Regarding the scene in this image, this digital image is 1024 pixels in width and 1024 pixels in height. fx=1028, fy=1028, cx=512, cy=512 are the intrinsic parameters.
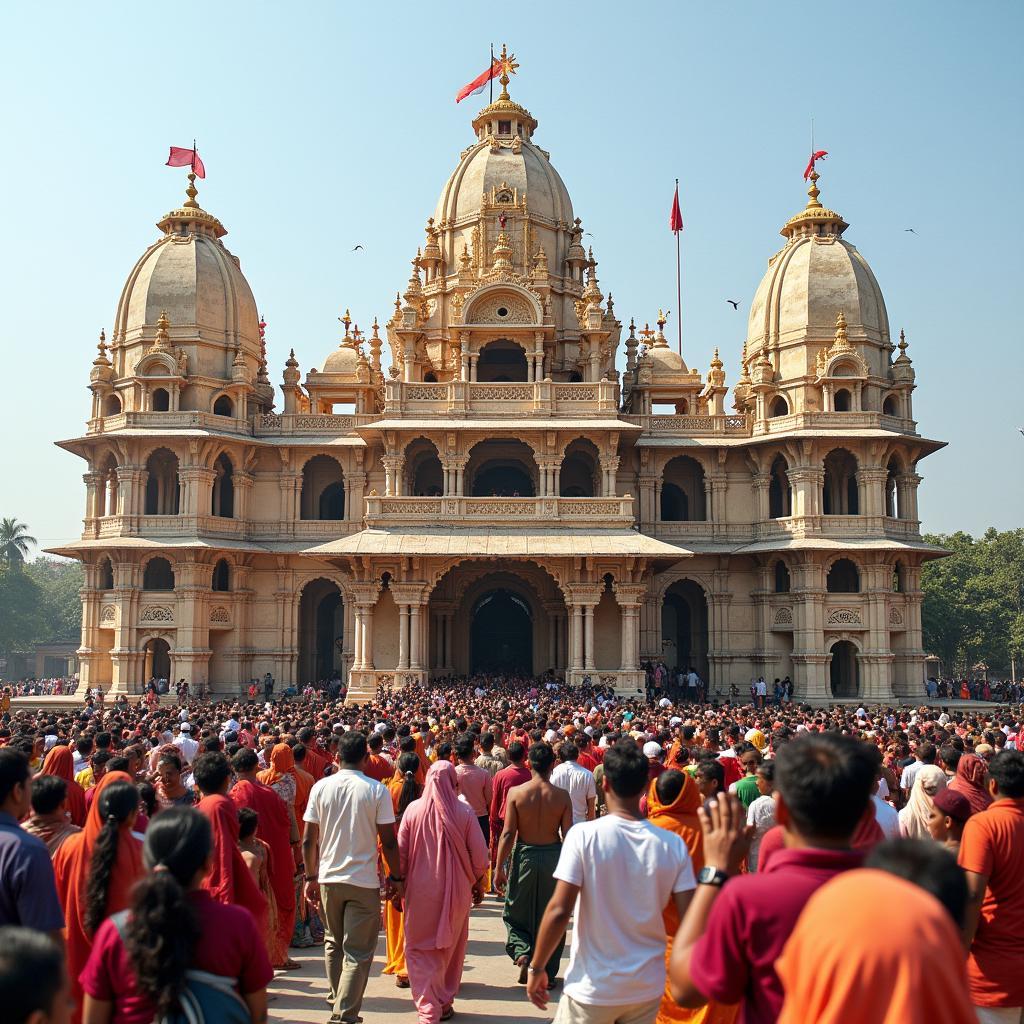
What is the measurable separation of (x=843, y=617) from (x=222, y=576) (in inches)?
784

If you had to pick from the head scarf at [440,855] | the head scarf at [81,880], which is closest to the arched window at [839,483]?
the head scarf at [440,855]

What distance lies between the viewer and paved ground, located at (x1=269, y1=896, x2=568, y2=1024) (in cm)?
721

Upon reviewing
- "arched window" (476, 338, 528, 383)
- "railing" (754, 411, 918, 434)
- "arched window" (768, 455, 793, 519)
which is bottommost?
"arched window" (768, 455, 793, 519)

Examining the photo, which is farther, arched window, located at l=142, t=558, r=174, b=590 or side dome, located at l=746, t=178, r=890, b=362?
side dome, located at l=746, t=178, r=890, b=362

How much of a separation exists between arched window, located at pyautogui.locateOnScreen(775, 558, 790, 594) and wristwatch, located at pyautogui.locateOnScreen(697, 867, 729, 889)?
3085 centimetres

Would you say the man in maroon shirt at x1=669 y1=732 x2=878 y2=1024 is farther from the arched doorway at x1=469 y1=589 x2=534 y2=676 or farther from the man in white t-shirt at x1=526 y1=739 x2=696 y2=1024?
the arched doorway at x1=469 y1=589 x2=534 y2=676

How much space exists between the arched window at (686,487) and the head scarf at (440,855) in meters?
28.4

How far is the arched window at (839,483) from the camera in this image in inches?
1336

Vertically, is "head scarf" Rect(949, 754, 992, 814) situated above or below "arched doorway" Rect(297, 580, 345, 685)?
below

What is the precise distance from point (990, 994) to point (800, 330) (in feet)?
102

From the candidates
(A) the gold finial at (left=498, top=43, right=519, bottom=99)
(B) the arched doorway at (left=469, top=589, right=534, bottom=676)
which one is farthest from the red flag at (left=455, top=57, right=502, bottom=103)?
(B) the arched doorway at (left=469, top=589, right=534, bottom=676)

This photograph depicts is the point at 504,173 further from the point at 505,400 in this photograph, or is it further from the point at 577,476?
the point at 577,476

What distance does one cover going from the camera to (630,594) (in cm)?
2934

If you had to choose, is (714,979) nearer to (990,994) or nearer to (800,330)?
(990,994)
